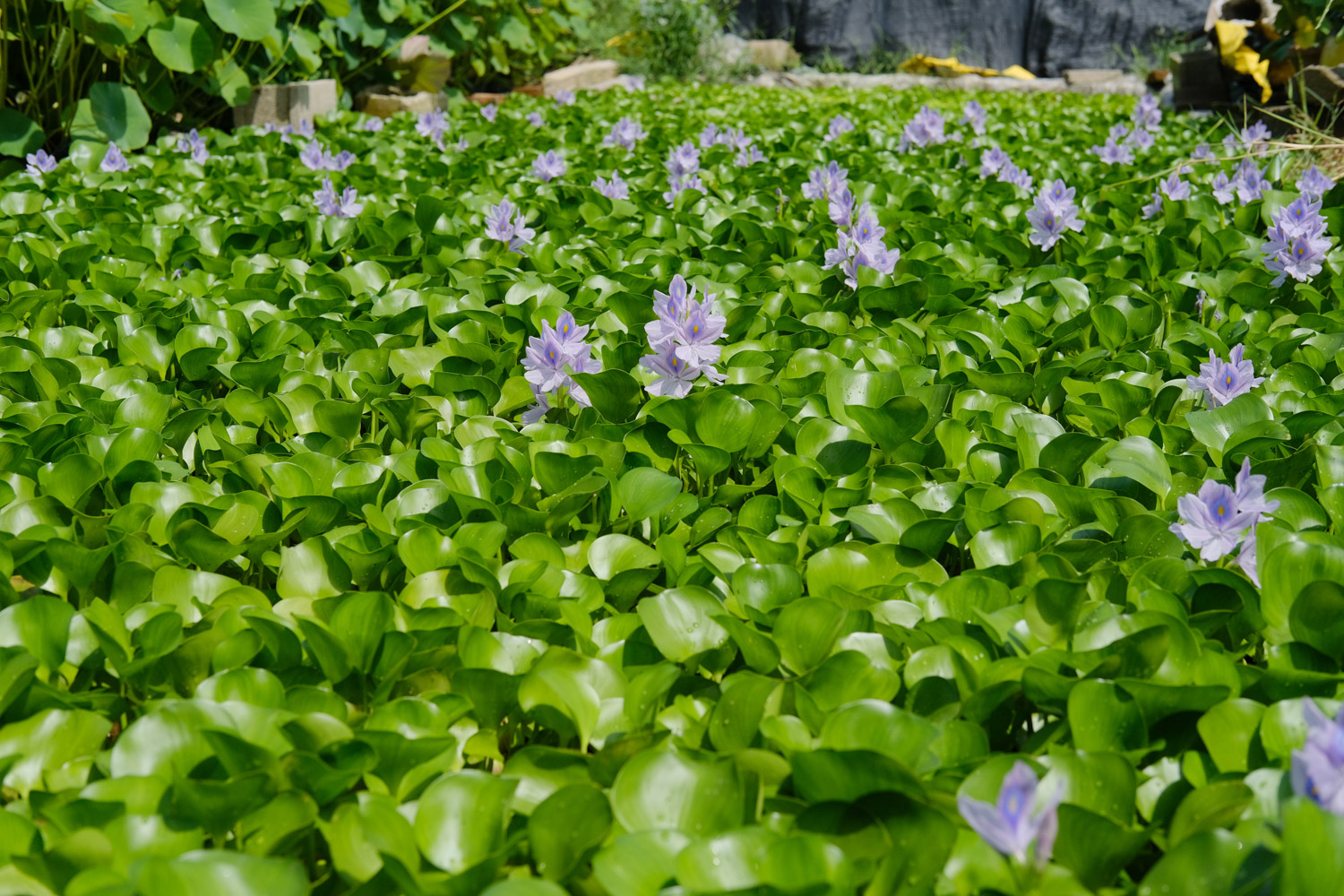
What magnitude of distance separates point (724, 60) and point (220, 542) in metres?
12.8

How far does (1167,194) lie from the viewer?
3.81 m

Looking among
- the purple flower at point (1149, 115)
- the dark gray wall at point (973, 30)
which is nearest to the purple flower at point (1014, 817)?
A: the purple flower at point (1149, 115)

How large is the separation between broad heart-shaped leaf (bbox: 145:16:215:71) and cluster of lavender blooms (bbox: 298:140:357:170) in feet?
3.00

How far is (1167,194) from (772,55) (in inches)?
508

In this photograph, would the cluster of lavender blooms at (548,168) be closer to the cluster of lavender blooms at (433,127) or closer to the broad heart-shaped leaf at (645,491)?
the cluster of lavender blooms at (433,127)

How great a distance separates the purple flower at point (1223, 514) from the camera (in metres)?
1.46

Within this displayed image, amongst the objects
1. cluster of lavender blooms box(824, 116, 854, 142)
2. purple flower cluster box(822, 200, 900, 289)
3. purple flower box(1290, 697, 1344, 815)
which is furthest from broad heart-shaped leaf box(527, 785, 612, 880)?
cluster of lavender blooms box(824, 116, 854, 142)

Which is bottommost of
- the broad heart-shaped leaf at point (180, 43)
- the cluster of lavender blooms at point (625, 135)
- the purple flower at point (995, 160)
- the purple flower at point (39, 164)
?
the purple flower at point (995, 160)

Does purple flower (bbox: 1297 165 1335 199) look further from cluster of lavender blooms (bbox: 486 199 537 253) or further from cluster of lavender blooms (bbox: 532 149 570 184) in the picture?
cluster of lavender blooms (bbox: 532 149 570 184)

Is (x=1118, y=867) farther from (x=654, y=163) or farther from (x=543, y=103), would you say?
(x=543, y=103)

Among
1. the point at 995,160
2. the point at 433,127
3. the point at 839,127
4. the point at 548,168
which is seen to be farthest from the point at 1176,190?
the point at 433,127

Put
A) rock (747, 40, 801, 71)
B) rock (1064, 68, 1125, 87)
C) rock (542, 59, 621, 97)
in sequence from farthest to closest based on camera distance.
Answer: rock (747, 40, 801, 71) → rock (1064, 68, 1125, 87) → rock (542, 59, 621, 97)

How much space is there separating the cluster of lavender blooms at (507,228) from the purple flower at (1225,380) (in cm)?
189

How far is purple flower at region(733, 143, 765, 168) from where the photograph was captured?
4846 millimetres
